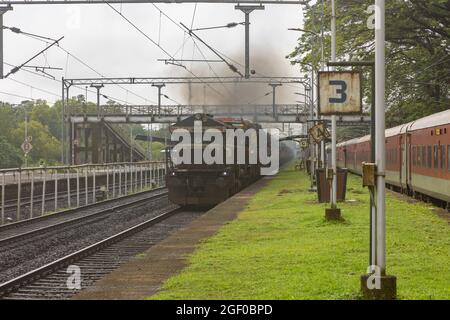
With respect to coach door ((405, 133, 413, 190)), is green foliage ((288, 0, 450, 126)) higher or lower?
higher

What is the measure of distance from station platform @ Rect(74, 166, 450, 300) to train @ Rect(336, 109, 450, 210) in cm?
211

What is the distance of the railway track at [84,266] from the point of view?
11.4 m

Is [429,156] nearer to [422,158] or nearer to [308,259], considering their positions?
[422,158]

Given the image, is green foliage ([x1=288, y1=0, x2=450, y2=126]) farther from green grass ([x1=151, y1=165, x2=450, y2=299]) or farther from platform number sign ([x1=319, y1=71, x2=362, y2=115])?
platform number sign ([x1=319, y1=71, x2=362, y2=115])

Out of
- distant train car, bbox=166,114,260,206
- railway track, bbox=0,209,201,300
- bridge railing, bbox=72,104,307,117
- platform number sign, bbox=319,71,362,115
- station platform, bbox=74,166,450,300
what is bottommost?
railway track, bbox=0,209,201,300

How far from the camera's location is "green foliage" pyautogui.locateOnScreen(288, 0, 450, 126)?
1153 inches

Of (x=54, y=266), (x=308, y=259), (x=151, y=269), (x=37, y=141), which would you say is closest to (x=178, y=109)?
(x=37, y=141)

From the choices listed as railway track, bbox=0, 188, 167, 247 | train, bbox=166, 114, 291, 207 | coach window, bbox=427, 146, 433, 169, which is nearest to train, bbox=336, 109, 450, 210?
coach window, bbox=427, 146, 433, 169

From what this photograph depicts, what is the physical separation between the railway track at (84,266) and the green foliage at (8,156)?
32918mm

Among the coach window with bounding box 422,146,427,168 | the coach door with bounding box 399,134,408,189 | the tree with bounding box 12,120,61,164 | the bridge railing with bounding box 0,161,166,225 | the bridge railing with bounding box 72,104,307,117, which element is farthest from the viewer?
the tree with bounding box 12,120,61,164

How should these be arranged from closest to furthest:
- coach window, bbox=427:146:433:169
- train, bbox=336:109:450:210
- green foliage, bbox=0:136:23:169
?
train, bbox=336:109:450:210 → coach window, bbox=427:146:433:169 → green foliage, bbox=0:136:23:169

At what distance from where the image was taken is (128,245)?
17234mm

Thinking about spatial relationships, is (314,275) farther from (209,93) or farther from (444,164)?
(209,93)

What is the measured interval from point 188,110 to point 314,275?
55468 mm
